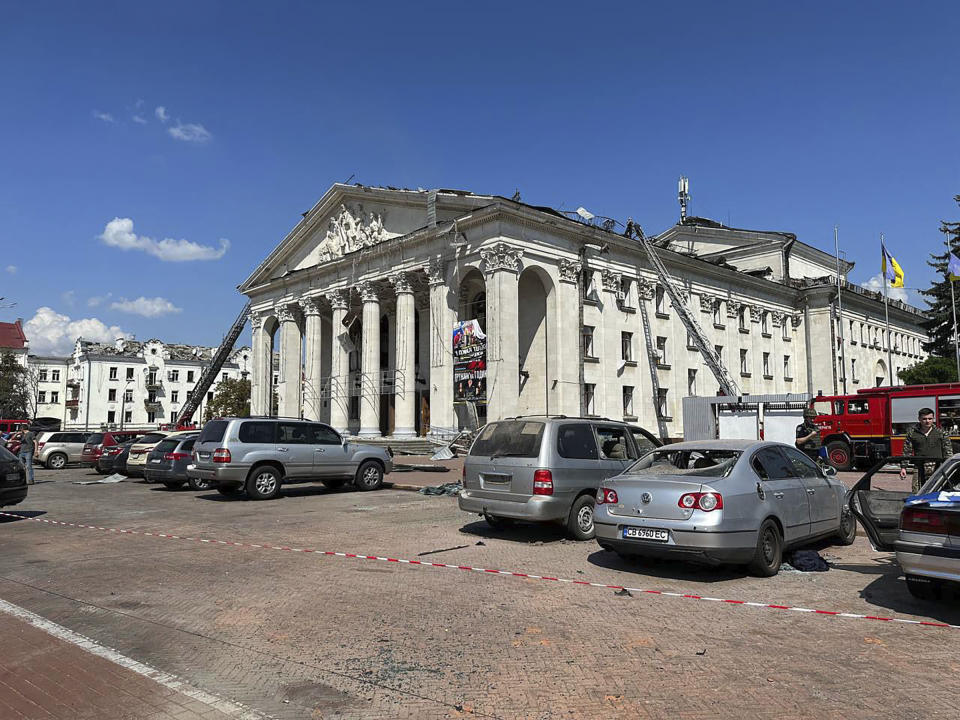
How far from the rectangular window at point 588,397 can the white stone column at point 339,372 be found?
15.3 metres

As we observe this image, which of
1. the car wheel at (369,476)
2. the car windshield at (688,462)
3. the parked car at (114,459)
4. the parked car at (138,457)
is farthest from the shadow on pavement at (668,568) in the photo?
the parked car at (114,459)

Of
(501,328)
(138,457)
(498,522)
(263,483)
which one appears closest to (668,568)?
(498,522)

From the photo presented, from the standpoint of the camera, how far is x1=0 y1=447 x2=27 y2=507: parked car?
1238cm

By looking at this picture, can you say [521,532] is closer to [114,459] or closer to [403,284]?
[114,459]

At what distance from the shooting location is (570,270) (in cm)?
3575

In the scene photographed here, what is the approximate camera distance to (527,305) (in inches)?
1455

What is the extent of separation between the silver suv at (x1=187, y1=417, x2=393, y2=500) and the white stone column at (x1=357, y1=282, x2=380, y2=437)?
835 inches

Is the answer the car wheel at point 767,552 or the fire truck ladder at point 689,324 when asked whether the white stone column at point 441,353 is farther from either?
the car wheel at point 767,552

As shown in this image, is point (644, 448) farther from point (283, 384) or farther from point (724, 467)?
point (283, 384)

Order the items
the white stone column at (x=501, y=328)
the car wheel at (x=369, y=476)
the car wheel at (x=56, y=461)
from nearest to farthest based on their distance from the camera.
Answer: the car wheel at (x=369, y=476) < the car wheel at (x=56, y=461) < the white stone column at (x=501, y=328)

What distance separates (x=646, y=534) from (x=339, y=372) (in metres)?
38.1

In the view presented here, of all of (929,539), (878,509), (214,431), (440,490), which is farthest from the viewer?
(440,490)

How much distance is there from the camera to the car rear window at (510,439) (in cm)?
1021

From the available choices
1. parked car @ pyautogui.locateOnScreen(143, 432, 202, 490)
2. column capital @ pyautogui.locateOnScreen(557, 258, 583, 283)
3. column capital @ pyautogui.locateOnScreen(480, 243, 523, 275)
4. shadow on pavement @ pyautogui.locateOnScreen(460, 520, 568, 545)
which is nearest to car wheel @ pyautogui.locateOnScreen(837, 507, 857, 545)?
shadow on pavement @ pyautogui.locateOnScreen(460, 520, 568, 545)
